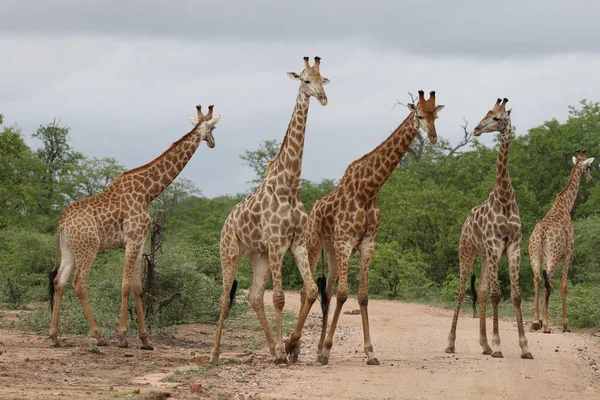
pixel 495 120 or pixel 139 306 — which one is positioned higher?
pixel 495 120

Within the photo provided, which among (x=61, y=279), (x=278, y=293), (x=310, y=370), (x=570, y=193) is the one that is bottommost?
(x=310, y=370)

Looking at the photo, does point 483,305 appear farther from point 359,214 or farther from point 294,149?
point 294,149

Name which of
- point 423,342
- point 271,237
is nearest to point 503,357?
point 423,342

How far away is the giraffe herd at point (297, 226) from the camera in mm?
11820

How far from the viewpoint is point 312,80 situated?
11.8 m

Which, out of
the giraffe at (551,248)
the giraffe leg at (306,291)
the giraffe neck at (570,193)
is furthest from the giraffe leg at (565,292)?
the giraffe leg at (306,291)

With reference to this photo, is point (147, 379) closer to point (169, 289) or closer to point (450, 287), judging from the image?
point (169, 289)

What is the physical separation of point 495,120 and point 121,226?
17.1 feet

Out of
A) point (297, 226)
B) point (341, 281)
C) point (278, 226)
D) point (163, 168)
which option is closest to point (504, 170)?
point (341, 281)

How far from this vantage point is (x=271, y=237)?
11719mm

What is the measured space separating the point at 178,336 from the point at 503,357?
5.04m

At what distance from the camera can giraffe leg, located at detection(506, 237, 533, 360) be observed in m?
12.5

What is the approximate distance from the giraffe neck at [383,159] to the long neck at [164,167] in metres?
2.72

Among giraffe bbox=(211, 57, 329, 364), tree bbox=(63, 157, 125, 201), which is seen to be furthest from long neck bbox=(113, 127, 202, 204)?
tree bbox=(63, 157, 125, 201)
